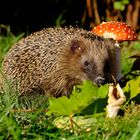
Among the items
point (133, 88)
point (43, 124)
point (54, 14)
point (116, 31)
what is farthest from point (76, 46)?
point (54, 14)

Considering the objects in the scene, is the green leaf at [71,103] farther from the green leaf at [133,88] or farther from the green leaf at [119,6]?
the green leaf at [119,6]

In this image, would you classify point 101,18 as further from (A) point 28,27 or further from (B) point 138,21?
(A) point 28,27

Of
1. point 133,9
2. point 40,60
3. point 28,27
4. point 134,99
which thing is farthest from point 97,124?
point 28,27

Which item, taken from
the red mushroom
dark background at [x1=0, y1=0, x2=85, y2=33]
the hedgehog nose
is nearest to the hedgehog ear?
Answer: the red mushroom

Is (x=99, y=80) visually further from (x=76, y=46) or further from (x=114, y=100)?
(x=114, y=100)

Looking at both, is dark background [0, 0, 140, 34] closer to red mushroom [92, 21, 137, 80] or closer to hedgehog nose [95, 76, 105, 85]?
red mushroom [92, 21, 137, 80]

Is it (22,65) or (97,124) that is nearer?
(97,124)

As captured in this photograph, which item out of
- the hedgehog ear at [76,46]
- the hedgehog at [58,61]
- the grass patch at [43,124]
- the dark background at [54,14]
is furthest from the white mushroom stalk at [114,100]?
the dark background at [54,14]
